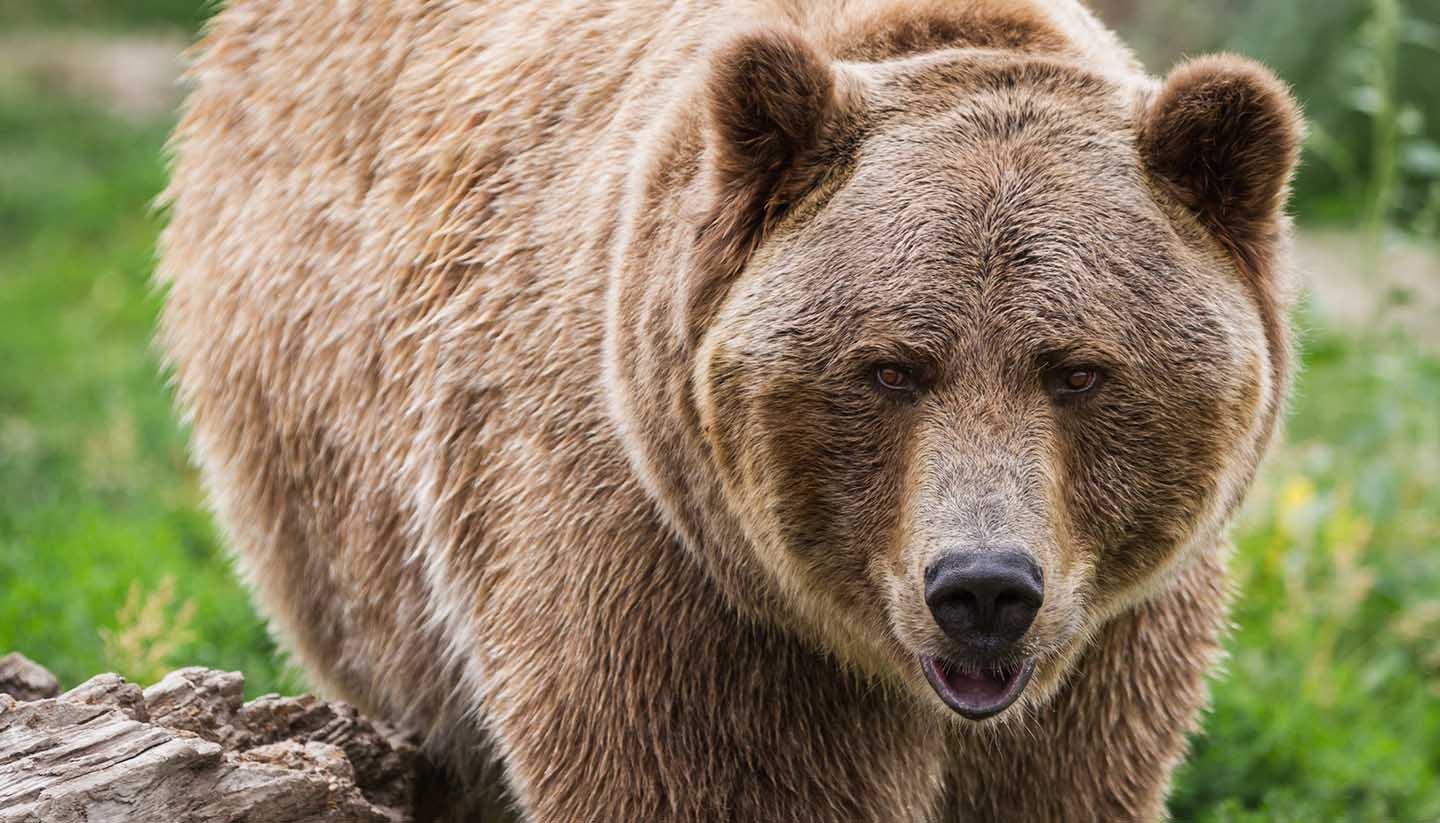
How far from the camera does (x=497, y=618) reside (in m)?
3.69

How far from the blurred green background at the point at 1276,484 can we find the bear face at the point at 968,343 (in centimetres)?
75

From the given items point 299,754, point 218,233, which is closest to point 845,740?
point 299,754

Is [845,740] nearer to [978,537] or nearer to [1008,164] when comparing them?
[978,537]

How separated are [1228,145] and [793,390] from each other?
0.97 meters

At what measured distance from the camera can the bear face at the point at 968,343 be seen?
118 inches

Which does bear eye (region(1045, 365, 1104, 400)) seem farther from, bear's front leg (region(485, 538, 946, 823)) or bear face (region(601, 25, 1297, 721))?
bear's front leg (region(485, 538, 946, 823))

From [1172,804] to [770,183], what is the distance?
3.38m

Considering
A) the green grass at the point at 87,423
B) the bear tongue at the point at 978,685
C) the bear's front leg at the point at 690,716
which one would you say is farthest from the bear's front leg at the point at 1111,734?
the green grass at the point at 87,423

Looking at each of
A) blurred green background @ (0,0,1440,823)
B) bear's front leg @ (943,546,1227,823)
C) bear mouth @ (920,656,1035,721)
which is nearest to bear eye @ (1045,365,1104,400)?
bear mouth @ (920,656,1035,721)

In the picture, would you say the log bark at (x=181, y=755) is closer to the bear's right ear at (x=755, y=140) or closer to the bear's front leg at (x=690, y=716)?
the bear's front leg at (x=690, y=716)

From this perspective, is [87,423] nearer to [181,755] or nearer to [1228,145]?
[181,755]

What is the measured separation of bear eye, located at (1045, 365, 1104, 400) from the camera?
303 centimetres

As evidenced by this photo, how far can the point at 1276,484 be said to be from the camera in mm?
7805

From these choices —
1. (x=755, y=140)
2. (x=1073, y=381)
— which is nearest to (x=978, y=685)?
(x=1073, y=381)
